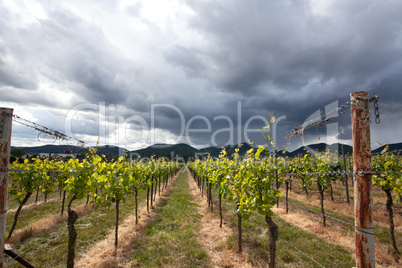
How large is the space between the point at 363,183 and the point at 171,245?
571 cm

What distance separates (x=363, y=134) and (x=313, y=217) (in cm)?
854

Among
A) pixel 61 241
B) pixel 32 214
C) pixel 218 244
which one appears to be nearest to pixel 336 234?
pixel 218 244

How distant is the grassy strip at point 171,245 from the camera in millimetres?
5320

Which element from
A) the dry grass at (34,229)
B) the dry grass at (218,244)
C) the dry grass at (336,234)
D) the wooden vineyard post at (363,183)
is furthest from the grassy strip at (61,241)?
the dry grass at (336,234)

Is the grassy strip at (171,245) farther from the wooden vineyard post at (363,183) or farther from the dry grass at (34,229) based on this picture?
the dry grass at (34,229)

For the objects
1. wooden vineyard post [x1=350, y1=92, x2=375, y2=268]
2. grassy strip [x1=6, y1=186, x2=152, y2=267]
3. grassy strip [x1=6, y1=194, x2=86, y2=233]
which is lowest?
grassy strip [x1=6, y1=194, x2=86, y2=233]

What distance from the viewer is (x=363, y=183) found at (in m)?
2.62

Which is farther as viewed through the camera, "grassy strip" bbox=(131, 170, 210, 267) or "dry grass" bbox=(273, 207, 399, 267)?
"dry grass" bbox=(273, 207, 399, 267)

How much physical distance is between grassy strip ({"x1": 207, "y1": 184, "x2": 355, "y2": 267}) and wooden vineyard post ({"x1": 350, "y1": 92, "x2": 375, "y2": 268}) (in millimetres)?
3082

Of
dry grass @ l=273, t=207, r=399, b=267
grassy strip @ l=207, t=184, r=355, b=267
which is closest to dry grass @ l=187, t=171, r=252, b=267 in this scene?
grassy strip @ l=207, t=184, r=355, b=267

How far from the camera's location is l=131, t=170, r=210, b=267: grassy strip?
532 cm

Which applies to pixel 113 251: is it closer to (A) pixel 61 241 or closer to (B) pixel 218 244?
(A) pixel 61 241

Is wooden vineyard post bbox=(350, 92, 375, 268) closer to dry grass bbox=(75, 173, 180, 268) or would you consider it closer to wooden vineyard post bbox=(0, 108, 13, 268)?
wooden vineyard post bbox=(0, 108, 13, 268)

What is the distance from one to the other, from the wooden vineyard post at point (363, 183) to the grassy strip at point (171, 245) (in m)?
3.85
